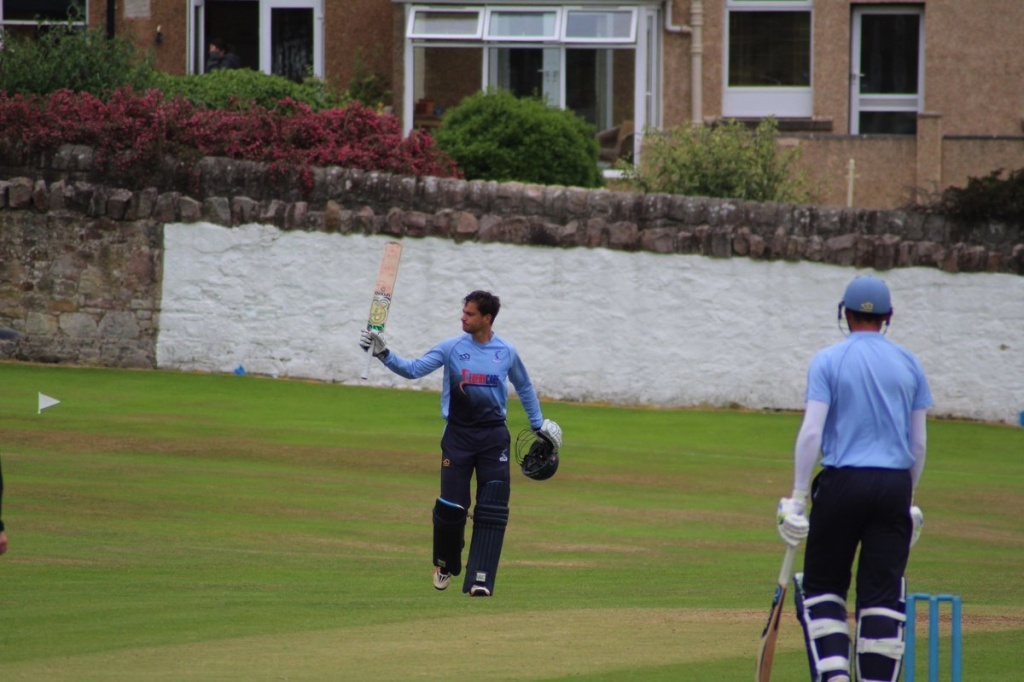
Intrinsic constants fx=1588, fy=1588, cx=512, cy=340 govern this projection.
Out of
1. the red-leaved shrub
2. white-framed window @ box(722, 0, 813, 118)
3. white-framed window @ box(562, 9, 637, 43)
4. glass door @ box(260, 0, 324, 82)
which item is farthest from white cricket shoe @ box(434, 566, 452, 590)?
glass door @ box(260, 0, 324, 82)

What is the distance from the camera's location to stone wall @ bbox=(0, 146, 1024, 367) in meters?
21.8

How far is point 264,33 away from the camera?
96.9ft

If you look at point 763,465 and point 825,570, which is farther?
point 763,465

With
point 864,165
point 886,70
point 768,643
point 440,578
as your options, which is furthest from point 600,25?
point 768,643

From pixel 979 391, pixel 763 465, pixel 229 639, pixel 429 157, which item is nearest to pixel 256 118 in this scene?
pixel 429 157

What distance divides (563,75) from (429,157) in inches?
228

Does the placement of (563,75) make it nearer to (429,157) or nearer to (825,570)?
(429,157)

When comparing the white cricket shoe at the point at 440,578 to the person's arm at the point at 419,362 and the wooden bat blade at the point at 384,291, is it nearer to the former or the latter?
the person's arm at the point at 419,362

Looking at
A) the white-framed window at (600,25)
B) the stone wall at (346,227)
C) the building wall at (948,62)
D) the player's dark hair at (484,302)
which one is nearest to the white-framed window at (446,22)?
the white-framed window at (600,25)

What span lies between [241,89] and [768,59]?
386 inches

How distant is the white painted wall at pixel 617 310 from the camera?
21.9 metres

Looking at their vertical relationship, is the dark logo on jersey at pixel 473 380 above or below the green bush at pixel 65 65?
below

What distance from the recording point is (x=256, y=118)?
22484 mm

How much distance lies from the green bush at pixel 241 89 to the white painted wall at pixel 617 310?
4051mm
